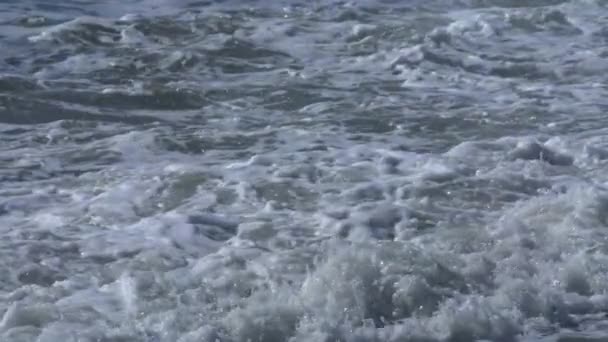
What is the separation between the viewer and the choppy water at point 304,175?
14.3 ft

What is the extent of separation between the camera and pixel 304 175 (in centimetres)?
583

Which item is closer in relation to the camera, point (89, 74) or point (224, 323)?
point (224, 323)

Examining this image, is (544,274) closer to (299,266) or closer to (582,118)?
(299,266)

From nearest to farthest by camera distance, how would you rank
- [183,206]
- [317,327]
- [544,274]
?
[317,327] → [544,274] → [183,206]

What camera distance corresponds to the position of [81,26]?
909 centimetres

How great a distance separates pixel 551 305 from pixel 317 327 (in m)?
0.85

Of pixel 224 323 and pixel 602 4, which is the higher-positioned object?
pixel 224 323

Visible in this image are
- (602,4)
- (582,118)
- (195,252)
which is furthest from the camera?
(602,4)

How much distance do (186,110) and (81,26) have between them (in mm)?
2276

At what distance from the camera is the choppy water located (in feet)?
14.3

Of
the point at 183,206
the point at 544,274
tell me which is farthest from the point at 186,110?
the point at 544,274

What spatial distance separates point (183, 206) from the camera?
5.43 metres

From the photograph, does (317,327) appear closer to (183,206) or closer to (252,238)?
(252,238)

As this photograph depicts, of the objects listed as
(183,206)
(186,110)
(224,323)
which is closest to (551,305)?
(224,323)
